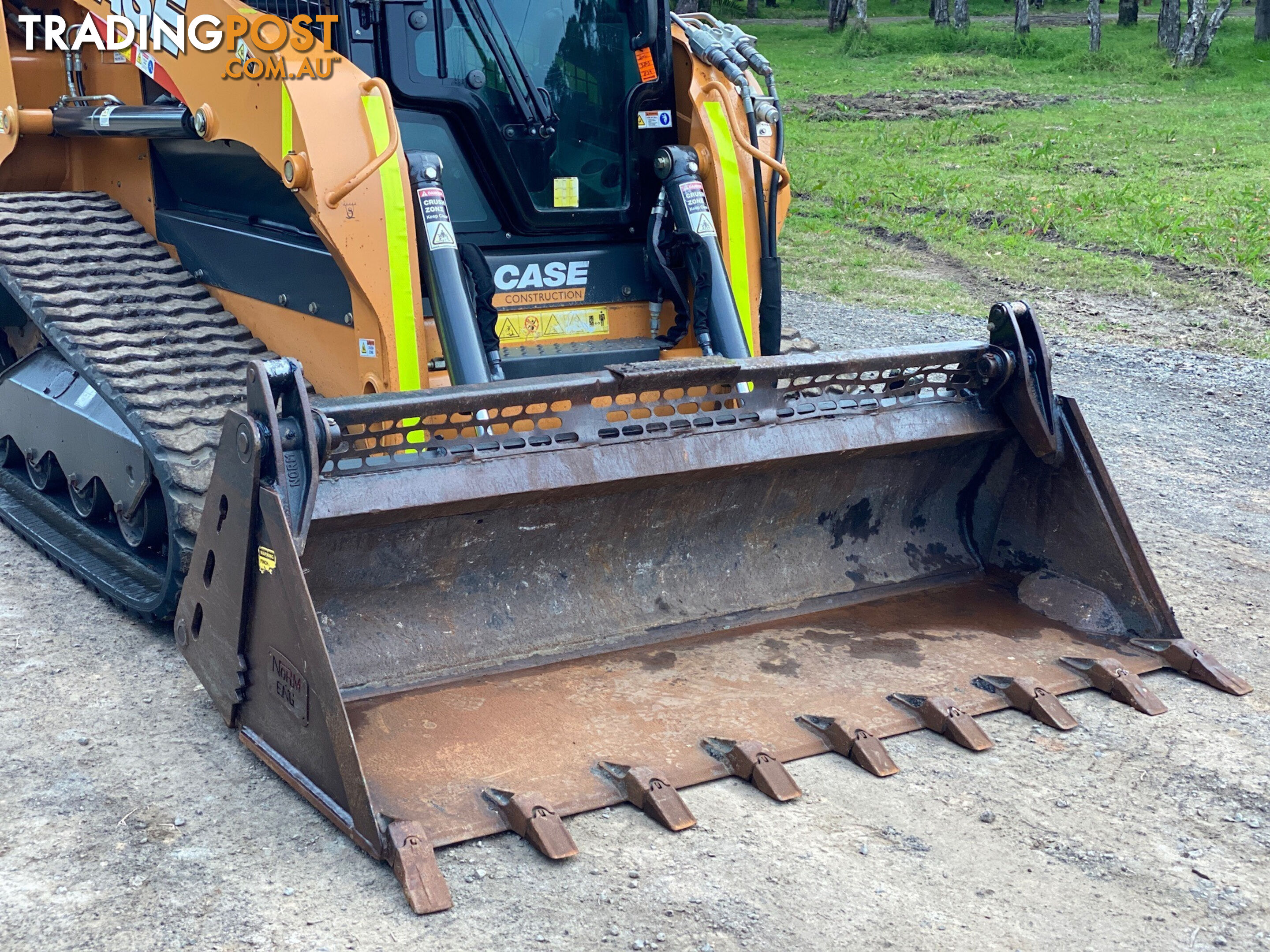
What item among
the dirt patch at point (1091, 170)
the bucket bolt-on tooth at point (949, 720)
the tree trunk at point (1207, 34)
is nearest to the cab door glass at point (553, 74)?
the bucket bolt-on tooth at point (949, 720)

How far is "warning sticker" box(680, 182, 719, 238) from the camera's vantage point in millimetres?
4695

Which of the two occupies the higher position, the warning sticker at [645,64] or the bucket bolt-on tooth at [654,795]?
the warning sticker at [645,64]

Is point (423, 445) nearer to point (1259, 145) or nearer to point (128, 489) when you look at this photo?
point (128, 489)

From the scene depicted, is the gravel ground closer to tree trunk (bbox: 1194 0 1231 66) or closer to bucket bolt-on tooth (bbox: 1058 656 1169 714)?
bucket bolt-on tooth (bbox: 1058 656 1169 714)

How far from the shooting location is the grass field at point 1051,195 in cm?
1011

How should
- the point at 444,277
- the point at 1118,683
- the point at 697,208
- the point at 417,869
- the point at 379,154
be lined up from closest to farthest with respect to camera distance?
1. the point at 417,869
2. the point at 1118,683
3. the point at 379,154
4. the point at 444,277
5. the point at 697,208

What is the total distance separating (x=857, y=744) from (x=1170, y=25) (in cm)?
2771

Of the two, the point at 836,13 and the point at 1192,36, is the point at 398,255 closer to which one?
the point at 1192,36

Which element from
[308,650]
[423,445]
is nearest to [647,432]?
[423,445]

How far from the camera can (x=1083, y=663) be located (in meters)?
3.95

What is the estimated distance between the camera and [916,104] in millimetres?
20375

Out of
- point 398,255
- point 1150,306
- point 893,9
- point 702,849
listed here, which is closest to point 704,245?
point 398,255

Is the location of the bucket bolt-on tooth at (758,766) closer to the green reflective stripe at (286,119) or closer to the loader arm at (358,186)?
the loader arm at (358,186)
